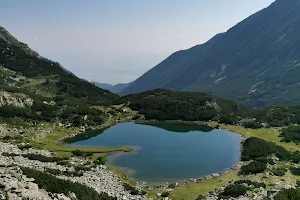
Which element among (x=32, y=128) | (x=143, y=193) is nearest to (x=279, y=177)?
(x=143, y=193)

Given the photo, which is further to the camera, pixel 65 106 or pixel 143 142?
pixel 65 106

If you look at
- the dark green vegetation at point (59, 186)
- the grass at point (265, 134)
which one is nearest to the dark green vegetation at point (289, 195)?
the dark green vegetation at point (59, 186)

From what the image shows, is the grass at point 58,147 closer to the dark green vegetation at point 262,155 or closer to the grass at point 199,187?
the grass at point 199,187

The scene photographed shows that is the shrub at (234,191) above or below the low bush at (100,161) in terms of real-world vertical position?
below

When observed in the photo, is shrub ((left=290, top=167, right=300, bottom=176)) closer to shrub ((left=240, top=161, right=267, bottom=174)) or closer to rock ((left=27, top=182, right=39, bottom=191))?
shrub ((left=240, top=161, right=267, bottom=174))

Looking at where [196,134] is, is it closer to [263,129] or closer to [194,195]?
[263,129]

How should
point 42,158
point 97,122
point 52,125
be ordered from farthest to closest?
point 97,122 → point 52,125 → point 42,158

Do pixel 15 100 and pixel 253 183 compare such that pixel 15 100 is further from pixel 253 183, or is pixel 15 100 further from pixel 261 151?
pixel 253 183

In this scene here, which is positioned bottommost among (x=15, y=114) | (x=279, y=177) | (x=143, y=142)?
(x=279, y=177)
